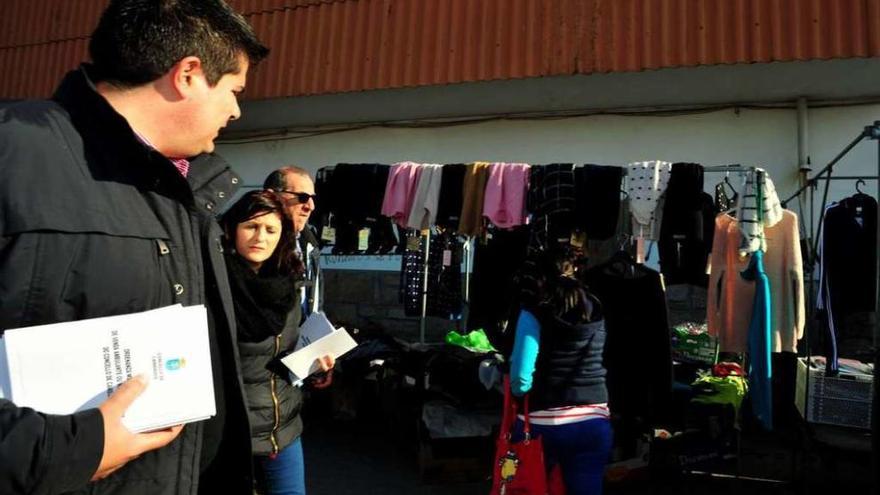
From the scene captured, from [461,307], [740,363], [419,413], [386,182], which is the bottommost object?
[419,413]

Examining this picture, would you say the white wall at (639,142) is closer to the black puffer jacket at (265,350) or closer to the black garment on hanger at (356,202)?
the black garment on hanger at (356,202)

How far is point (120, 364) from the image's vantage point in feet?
3.52

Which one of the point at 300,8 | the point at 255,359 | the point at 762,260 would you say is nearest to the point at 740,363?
the point at 762,260

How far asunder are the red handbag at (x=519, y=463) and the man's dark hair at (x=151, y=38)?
263 cm

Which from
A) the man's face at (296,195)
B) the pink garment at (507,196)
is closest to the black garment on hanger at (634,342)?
the pink garment at (507,196)

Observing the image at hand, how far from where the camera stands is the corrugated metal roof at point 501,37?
16.3 ft

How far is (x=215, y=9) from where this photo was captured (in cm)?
124

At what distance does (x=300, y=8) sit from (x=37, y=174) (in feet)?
20.7

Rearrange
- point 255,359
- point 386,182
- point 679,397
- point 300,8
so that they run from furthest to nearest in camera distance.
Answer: point 300,8, point 386,182, point 679,397, point 255,359

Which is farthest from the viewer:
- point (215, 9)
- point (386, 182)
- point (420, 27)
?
point (420, 27)

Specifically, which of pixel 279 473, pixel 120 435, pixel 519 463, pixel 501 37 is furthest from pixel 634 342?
pixel 120 435

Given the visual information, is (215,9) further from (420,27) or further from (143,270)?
(420,27)

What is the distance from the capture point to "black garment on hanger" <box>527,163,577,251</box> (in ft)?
13.6

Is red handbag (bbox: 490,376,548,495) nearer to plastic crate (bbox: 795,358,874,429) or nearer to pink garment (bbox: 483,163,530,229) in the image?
pink garment (bbox: 483,163,530,229)
